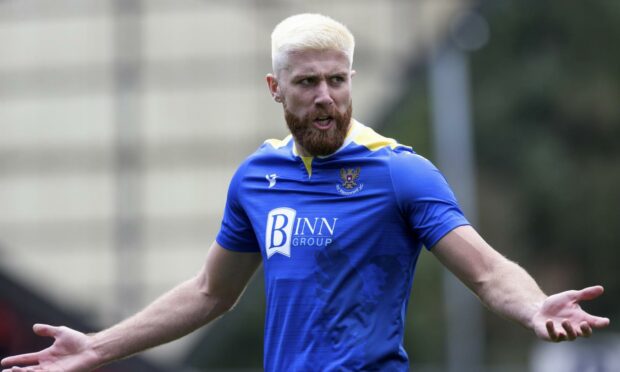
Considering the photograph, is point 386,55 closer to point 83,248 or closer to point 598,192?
point 83,248

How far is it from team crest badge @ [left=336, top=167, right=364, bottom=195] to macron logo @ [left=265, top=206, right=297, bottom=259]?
187 mm

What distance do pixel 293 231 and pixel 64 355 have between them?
3.36 feet

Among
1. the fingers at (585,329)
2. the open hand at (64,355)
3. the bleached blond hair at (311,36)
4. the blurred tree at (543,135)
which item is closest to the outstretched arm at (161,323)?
the open hand at (64,355)

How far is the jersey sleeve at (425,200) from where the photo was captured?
4.88 meters

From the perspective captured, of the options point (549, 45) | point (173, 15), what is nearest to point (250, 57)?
point (173, 15)

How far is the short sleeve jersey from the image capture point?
4.90m

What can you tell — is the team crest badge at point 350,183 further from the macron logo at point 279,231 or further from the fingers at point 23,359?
the fingers at point 23,359

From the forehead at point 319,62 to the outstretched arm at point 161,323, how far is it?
0.84m

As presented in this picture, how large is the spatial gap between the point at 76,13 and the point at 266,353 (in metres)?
25.2

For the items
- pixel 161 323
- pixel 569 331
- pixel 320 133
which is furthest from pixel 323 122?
pixel 569 331

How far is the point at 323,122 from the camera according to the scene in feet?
16.5

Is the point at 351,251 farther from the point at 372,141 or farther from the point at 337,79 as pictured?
the point at 337,79

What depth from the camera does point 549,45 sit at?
58.7 feet

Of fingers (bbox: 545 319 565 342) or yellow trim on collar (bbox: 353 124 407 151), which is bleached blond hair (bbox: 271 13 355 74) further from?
fingers (bbox: 545 319 565 342)
